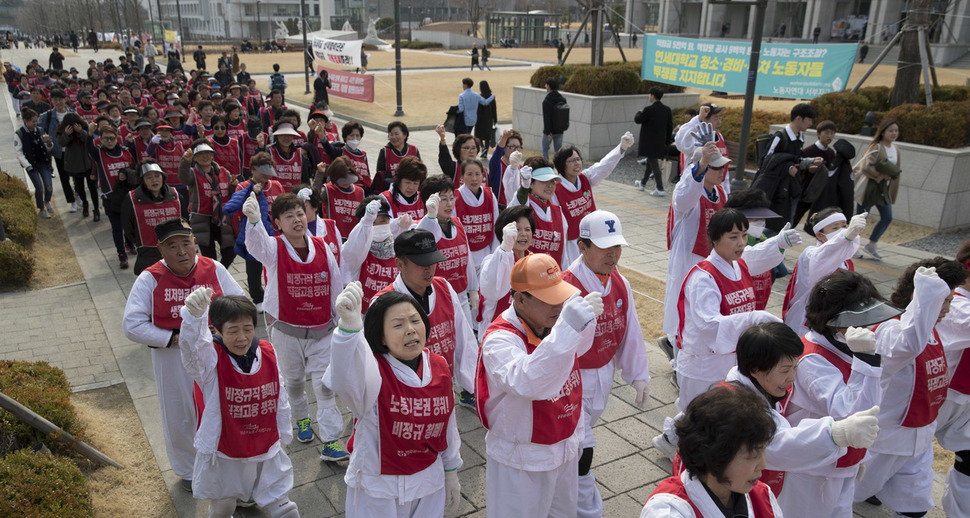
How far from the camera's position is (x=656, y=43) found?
54.9ft

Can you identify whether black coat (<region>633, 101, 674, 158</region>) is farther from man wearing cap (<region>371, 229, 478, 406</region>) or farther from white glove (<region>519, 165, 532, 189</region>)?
man wearing cap (<region>371, 229, 478, 406</region>)

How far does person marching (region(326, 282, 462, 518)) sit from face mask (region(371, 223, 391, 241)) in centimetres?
223

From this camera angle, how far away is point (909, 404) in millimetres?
4129

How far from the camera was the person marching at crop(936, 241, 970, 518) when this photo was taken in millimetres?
4410

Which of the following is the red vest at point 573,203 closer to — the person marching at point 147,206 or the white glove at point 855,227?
the white glove at point 855,227

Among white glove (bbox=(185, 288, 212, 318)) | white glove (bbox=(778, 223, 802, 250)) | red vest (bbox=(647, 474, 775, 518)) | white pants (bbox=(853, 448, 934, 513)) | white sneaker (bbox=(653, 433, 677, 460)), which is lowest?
white sneaker (bbox=(653, 433, 677, 460))

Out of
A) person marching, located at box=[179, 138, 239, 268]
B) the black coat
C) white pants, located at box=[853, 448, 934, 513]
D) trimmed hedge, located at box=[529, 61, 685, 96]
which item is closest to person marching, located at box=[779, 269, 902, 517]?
white pants, located at box=[853, 448, 934, 513]

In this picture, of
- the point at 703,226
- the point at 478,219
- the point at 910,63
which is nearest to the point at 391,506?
the point at 478,219

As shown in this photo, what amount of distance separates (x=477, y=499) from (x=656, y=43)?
14.2 m

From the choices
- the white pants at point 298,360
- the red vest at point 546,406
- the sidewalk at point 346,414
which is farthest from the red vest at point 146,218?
the red vest at point 546,406

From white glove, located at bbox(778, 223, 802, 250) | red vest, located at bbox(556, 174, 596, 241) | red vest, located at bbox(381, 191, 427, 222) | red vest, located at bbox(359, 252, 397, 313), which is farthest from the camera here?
red vest, located at bbox(556, 174, 596, 241)

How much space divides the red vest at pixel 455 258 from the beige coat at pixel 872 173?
275 inches

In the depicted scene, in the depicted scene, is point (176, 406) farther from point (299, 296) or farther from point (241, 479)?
point (299, 296)

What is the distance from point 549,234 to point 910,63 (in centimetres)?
1153
